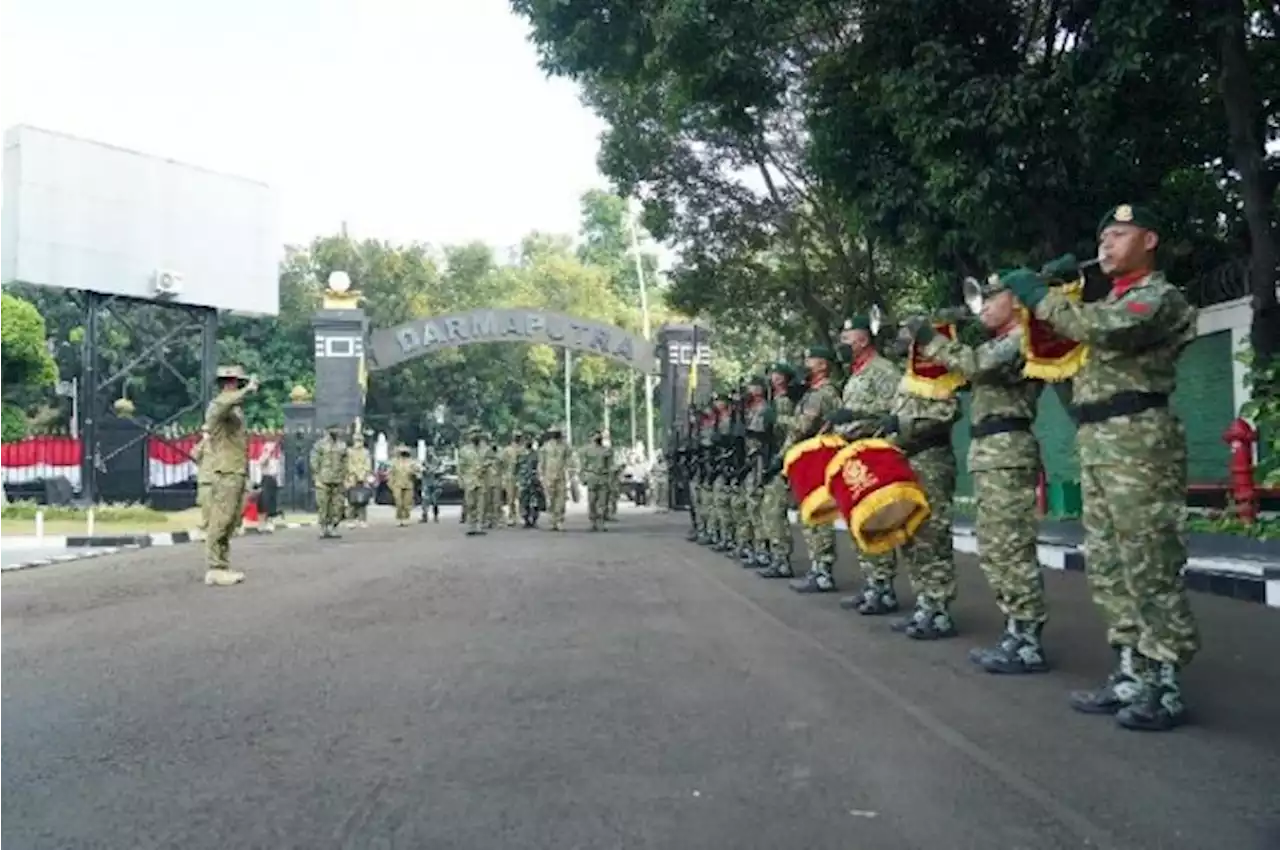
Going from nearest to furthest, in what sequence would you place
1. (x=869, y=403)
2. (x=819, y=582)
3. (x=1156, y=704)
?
(x=1156, y=704) → (x=869, y=403) → (x=819, y=582)

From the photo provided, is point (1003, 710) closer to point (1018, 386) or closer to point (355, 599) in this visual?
point (1018, 386)

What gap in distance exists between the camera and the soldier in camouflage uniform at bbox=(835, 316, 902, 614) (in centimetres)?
760

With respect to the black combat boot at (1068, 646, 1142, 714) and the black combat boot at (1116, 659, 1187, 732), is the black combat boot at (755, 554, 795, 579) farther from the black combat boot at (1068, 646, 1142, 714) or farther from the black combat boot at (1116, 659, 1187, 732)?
the black combat boot at (1116, 659, 1187, 732)

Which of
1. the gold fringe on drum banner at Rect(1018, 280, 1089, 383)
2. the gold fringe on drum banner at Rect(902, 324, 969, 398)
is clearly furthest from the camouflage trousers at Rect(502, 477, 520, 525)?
the gold fringe on drum banner at Rect(1018, 280, 1089, 383)

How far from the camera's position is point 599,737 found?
4.48 m

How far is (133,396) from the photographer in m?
44.9

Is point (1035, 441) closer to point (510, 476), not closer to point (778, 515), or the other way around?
point (778, 515)

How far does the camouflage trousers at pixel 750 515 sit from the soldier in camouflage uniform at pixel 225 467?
4.58 meters

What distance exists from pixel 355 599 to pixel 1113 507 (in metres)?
6.03

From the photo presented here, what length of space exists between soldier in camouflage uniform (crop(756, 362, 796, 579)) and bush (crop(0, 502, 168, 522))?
14.7 m

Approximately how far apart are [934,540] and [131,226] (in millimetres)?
Result: 20790

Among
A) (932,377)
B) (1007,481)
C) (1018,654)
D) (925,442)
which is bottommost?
(1018,654)

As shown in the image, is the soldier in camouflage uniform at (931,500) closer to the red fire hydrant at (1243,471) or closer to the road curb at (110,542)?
the red fire hydrant at (1243,471)

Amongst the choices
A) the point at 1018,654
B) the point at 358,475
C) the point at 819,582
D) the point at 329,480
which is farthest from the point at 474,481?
the point at 1018,654
